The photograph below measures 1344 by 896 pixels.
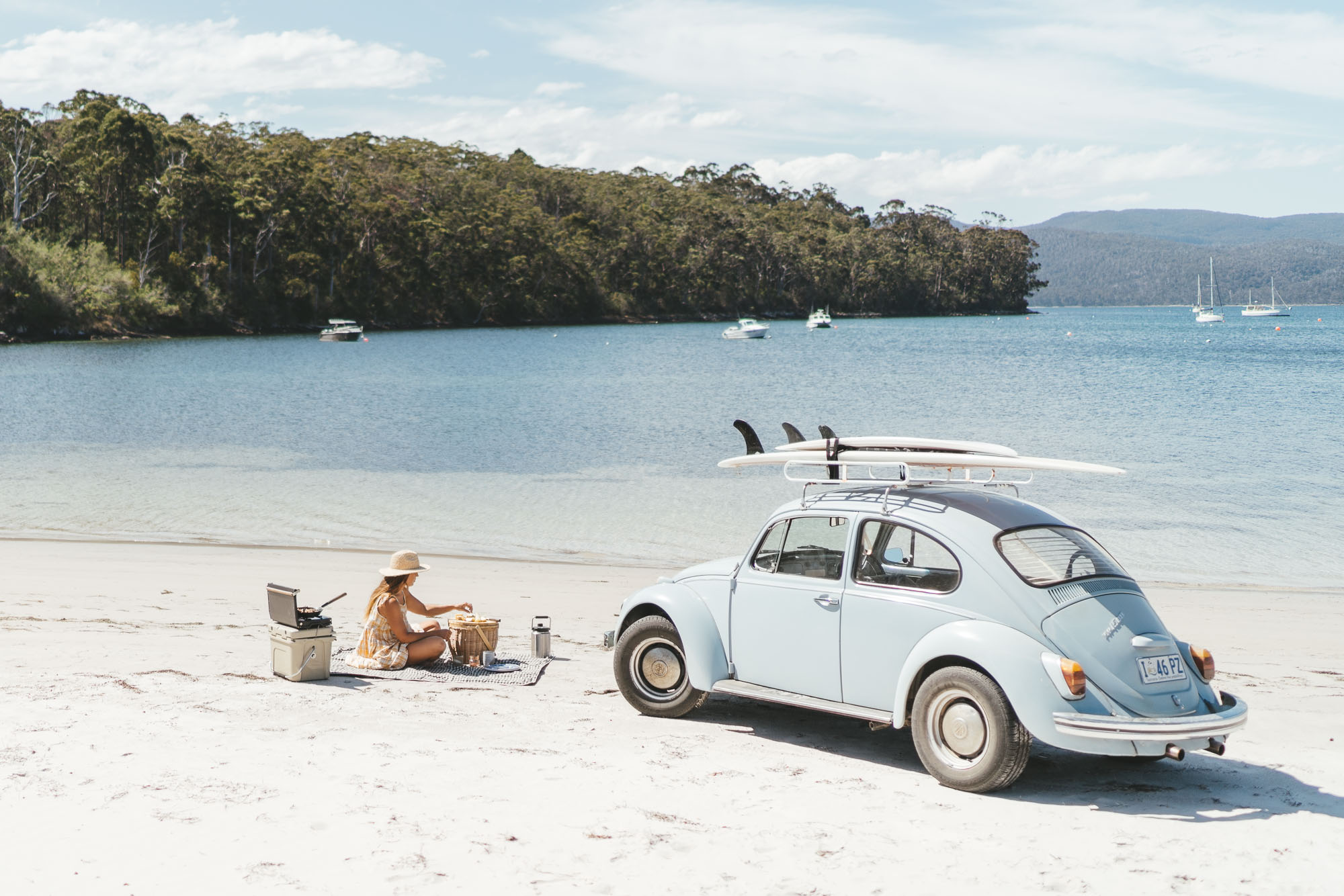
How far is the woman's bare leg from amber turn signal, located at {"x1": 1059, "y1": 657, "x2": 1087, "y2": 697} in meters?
5.26

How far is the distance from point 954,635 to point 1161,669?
3.70 feet

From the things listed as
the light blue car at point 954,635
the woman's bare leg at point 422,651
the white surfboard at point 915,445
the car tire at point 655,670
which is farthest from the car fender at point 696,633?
the woman's bare leg at point 422,651

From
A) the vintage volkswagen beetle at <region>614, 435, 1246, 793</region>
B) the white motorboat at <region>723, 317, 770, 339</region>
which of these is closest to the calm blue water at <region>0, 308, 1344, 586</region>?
the vintage volkswagen beetle at <region>614, 435, 1246, 793</region>

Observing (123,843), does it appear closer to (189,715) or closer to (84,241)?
(189,715)

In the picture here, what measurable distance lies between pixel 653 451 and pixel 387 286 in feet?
305

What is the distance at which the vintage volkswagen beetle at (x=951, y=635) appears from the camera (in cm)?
620

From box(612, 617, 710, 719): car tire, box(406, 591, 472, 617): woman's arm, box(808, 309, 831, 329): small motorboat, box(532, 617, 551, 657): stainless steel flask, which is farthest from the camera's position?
box(808, 309, 831, 329): small motorboat

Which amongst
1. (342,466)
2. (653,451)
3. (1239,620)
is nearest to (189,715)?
(1239,620)

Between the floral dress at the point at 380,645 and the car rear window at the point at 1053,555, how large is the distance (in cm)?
499

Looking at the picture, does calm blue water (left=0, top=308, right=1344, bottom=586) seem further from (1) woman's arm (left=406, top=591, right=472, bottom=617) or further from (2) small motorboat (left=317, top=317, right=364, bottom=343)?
(2) small motorboat (left=317, top=317, right=364, bottom=343)

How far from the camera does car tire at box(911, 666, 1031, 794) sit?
6.33m

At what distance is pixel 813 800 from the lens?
6.49 m

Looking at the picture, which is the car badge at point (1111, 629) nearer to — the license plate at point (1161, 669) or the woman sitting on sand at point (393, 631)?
the license plate at point (1161, 669)

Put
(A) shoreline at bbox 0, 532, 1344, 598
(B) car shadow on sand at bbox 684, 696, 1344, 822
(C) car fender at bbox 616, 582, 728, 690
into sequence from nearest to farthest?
(B) car shadow on sand at bbox 684, 696, 1344, 822 → (C) car fender at bbox 616, 582, 728, 690 → (A) shoreline at bbox 0, 532, 1344, 598
